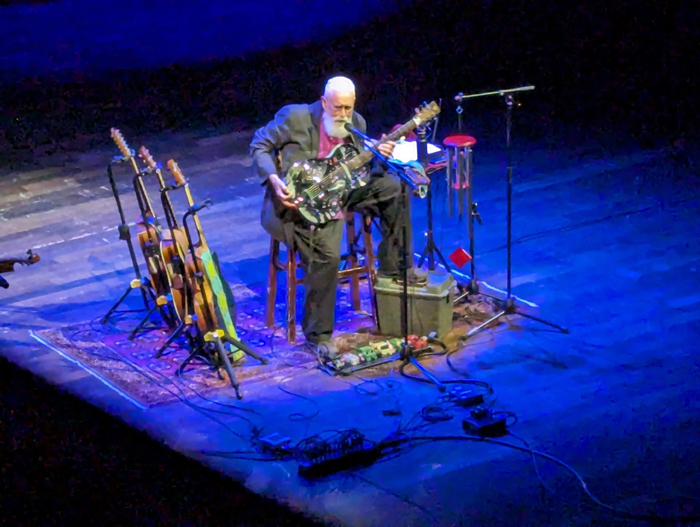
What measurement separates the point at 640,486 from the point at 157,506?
1668 mm

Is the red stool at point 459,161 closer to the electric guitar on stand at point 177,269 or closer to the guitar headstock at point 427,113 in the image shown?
the guitar headstock at point 427,113

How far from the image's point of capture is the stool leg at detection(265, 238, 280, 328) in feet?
15.8

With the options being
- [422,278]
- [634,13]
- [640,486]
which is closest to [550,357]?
[422,278]

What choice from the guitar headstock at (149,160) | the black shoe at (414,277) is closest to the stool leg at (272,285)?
the black shoe at (414,277)

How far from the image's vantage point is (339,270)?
4.86 m

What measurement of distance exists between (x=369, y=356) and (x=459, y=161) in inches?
39.4

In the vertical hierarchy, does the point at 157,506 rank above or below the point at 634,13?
below

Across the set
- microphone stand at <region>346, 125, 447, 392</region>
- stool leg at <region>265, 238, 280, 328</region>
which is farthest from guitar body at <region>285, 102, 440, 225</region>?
stool leg at <region>265, 238, 280, 328</region>

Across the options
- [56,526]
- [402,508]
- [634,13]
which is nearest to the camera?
[56,526]

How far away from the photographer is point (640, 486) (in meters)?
3.55

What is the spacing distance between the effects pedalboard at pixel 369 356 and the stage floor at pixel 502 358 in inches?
3.2

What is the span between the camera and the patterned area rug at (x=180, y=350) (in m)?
4.41

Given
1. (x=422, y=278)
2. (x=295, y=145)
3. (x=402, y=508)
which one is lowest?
(x=402, y=508)

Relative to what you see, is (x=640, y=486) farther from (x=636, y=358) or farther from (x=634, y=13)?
(x=634, y=13)
